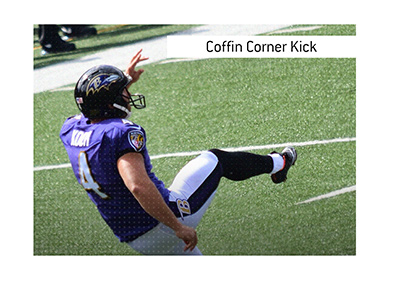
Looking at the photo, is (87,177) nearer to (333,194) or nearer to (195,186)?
(195,186)

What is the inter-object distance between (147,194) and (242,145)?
1.54 meters

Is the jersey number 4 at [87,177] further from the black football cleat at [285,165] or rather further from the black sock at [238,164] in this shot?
the black football cleat at [285,165]

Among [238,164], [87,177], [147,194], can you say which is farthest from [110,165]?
[238,164]

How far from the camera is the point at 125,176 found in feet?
8.40

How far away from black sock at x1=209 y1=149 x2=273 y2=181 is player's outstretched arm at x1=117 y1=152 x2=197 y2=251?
0.53m

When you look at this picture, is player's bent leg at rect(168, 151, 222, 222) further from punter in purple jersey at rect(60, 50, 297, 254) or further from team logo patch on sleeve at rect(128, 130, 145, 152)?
team logo patch on sleeve at rect(128, 130, 145, 152)

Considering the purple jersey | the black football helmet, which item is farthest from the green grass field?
the black football helmet

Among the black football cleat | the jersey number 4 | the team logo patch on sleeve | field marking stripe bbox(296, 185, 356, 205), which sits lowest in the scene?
field marking stripe bbox(296, 185, 356, 205)

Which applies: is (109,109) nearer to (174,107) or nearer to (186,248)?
(186,248)

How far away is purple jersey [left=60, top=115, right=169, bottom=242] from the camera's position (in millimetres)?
2667

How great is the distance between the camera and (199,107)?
169 inches

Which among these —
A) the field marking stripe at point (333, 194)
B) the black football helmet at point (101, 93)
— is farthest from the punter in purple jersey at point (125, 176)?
the field marking stripe at point (333, 194)
